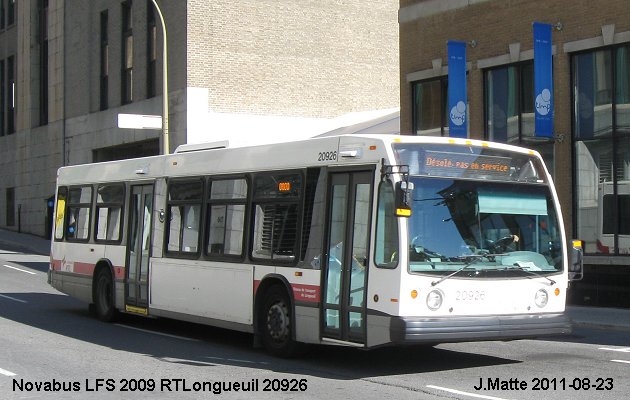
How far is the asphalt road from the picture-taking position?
10.3 m

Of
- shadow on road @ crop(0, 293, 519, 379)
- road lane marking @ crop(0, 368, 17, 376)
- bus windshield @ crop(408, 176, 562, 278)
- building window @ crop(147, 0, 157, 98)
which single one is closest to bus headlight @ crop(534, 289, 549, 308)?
bus windshield @ crop(408, 176, 562, 278)

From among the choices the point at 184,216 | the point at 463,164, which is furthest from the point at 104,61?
the point at 463,164

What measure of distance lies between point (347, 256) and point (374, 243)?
0.56 meters

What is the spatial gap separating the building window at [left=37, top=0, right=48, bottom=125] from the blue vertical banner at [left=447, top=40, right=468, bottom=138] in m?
29.0

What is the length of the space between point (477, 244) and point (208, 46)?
25555mm

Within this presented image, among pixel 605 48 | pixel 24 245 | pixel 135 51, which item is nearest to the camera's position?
pixel 605 48

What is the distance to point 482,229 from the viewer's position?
1141 cm

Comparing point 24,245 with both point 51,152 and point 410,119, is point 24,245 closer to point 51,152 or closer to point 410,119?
point 51,152

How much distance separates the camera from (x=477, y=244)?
11.3 meters

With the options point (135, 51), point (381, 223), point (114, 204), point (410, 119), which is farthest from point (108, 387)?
point (135, 51)

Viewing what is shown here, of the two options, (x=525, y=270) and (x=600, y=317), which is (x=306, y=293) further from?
(x=600, y=317)

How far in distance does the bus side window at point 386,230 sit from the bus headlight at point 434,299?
530mm

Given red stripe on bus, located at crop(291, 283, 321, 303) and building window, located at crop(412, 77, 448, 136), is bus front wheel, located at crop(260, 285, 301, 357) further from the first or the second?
building window, located at crop(412, 77, 448, 136)

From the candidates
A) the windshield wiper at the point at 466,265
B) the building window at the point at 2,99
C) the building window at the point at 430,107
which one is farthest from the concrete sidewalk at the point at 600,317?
the building window at the point at 2,99
